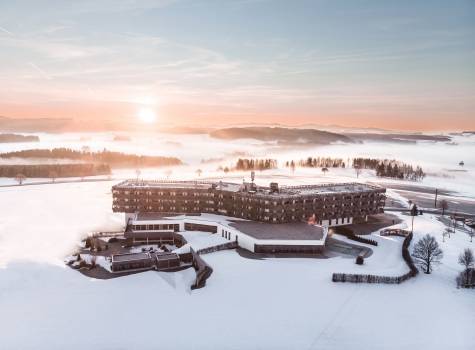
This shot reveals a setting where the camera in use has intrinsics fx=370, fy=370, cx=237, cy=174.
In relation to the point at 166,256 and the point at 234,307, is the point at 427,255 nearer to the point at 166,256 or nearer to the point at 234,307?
the point at 234,307

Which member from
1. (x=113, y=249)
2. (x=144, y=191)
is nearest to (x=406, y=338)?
(x=113, y=249)

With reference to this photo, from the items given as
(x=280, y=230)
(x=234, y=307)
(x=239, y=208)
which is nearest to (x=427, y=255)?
(x=280, y=230)

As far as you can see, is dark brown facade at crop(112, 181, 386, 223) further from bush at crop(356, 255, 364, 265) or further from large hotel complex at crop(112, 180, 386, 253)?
bush at crop(356, 255, 364, 265)

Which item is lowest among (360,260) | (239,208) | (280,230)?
(360,260)

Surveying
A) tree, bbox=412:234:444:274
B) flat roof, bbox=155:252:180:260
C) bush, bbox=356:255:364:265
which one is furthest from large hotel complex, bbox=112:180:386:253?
tree, bbox=412:234:444:274

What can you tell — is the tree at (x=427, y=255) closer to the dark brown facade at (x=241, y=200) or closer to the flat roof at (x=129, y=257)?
the dark brown facade at (x=241, y=200)

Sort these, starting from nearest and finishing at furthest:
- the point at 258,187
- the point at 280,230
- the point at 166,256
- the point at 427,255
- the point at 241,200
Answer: the point at 427,255, the point at 166,256, the point at 280,230, the point at 241,200, the point at 258,187

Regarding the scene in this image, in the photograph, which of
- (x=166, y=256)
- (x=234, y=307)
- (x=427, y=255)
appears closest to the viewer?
(x=234, y=307)
